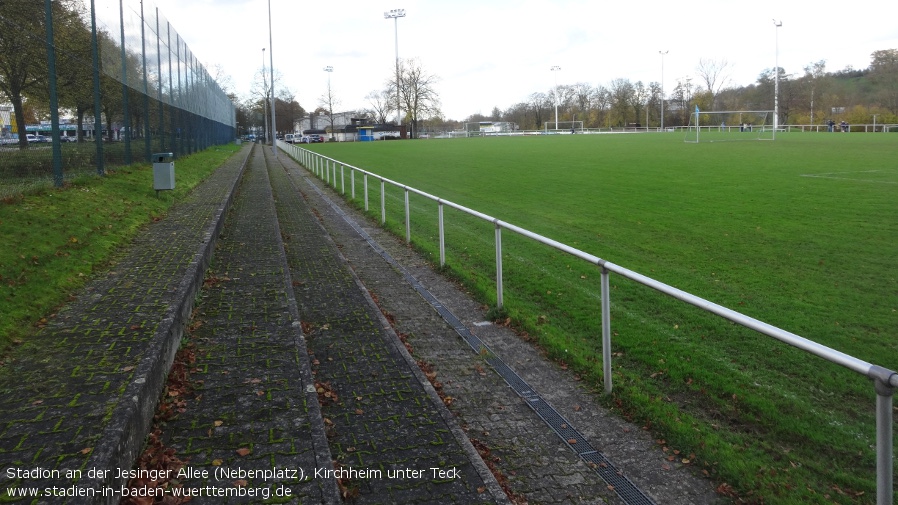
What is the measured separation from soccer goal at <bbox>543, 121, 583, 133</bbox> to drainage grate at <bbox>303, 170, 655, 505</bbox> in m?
103

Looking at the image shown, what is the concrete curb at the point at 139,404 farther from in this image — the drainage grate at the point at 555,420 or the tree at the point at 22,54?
the tree at the point at 22,54

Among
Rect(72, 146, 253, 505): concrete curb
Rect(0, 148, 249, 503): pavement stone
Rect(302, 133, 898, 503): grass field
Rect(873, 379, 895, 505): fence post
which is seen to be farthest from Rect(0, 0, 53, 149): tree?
Rect(873, 379, 895, 505): fence post

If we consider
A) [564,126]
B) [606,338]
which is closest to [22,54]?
[606,338]

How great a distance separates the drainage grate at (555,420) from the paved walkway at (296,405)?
0.05 metres

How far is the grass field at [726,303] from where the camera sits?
12.9ft

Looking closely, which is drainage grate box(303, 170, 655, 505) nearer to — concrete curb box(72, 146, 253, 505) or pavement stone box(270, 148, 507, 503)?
pavement stone box(270, 148, 507, 503)

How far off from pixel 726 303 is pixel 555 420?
3194mm

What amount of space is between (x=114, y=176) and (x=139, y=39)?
619 centimetres

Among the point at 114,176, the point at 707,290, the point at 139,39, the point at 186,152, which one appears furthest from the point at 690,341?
the point at 186,152

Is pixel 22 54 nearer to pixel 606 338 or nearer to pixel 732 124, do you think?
pixel 606 338

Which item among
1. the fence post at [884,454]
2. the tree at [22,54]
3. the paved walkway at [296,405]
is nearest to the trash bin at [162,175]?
the tree at [22,54]

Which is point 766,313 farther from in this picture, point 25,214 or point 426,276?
point 25,214

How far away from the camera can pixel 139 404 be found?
3824mm

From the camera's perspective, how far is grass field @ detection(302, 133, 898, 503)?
154 inches
